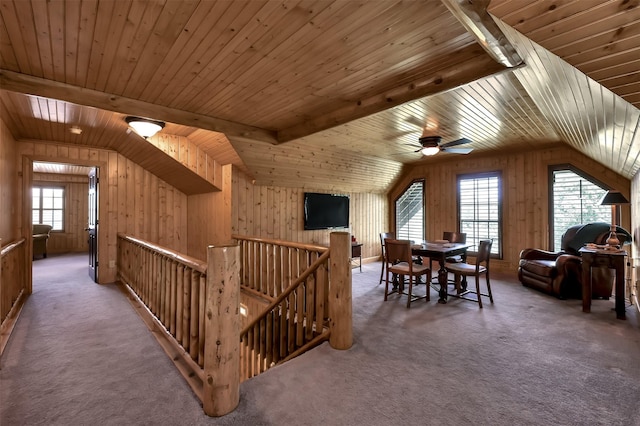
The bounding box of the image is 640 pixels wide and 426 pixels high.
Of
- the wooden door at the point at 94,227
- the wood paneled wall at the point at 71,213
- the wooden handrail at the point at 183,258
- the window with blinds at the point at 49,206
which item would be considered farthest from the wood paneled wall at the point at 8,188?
the window with blinds at the point at 49,206

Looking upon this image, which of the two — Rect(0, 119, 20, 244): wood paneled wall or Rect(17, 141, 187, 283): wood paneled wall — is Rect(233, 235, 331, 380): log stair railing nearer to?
Rect(17, 141, 187, 283): wood paneled wall

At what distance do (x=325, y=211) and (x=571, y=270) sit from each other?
4.24 m

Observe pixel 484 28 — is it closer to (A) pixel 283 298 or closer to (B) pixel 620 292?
(A) pixel 283 298

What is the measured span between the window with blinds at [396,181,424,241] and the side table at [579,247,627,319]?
3.66 meters

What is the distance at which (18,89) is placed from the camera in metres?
2.54

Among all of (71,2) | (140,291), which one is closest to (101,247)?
(140,291)

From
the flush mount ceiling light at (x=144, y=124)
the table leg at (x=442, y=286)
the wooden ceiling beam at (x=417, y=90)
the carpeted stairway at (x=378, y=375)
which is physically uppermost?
the wooden ceiling beam at (x=417, y=90)

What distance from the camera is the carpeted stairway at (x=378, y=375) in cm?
176

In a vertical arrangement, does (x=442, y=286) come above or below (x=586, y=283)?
below

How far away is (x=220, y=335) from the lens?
1.78m

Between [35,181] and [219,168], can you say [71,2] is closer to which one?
[219,168]

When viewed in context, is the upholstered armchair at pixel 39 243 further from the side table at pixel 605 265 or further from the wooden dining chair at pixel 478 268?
the side table at pixel 605 265

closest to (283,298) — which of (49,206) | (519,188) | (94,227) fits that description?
(94,227)

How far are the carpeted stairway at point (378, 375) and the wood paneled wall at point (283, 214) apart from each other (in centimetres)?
238
